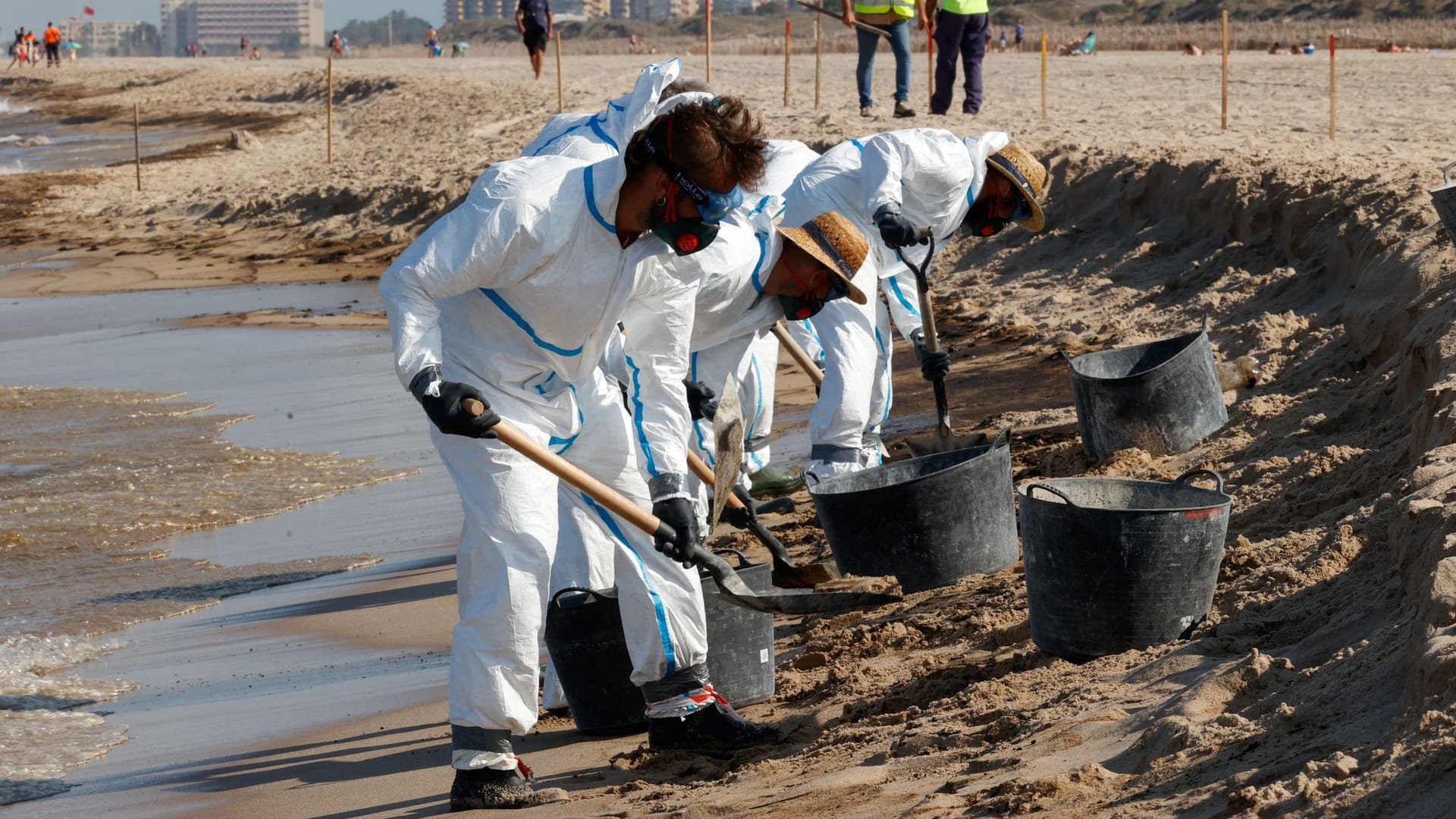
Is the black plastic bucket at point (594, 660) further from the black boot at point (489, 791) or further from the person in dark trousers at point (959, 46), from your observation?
the person in dark trousers at point (959, 46)

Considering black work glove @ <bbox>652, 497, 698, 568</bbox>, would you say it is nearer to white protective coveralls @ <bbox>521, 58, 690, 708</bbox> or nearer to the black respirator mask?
white protective coveralls @ <bbox>521, 58, 690, 708</bbox>

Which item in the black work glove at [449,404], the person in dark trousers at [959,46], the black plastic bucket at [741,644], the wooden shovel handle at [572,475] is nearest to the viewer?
the black work glove at [449,404]

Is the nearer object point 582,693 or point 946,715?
point 946,715

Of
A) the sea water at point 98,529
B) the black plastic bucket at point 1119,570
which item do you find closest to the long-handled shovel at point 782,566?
the black plastic bucket at point 1119,570

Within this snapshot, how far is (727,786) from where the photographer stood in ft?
14.3

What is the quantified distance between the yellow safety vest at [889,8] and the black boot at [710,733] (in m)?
13.0

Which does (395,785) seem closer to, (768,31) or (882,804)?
(882,804)

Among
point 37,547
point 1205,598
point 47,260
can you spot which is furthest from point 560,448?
point 47,260

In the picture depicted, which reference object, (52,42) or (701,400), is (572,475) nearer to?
(701,400)

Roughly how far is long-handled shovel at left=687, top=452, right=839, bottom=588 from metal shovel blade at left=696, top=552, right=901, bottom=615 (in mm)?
896

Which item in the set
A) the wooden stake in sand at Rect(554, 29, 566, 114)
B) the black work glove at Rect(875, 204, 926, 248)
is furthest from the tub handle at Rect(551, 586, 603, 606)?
the wooden stake in sand at Rect(554, 29, 566, 114)

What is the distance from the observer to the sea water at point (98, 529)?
566 centimetres

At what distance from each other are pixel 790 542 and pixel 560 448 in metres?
2.75

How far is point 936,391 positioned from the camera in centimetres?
725
